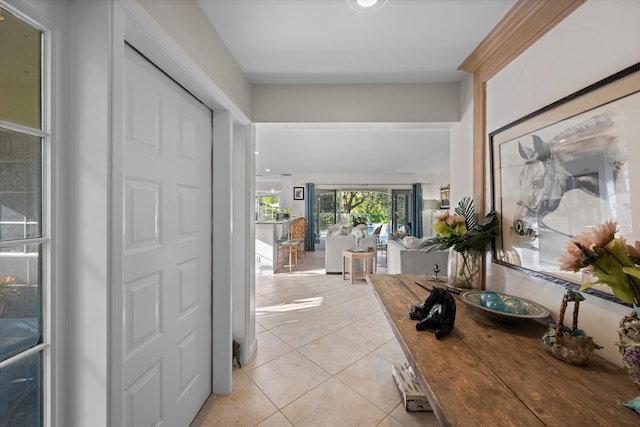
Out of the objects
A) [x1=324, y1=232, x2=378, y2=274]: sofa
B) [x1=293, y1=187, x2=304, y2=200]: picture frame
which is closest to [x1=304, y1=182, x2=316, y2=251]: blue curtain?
[x1=293, y1=187, x2=304, y2=200]: picture frame

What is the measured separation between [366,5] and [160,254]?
157 centimetres

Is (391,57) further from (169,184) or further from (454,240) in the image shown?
(169,184)

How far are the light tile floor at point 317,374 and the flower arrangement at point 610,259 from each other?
1376 mm

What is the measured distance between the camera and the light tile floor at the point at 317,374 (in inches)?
62.4

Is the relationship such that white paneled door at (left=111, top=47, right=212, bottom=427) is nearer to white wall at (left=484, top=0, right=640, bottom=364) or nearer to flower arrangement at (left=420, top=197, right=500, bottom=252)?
flower arrangement at (left=420, top=197, right=500, bottom=252)

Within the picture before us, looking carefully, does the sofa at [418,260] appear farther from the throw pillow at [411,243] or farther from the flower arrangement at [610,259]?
the flower arrangement at [610,259]

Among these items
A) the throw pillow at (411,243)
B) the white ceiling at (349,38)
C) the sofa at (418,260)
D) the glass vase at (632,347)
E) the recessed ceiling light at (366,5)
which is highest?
the white ceiling at (349,38)

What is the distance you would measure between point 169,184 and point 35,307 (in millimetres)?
709

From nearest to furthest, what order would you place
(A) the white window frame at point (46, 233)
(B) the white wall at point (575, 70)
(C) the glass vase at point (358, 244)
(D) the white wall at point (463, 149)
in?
(A) the white window frame at point (46, 233)
(B) the white wall at point (575, 70)
(D) the white wall at point (463, 149)
(C) the glass vase at point (358, 244)

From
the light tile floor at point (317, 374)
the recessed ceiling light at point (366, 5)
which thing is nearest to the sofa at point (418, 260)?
the light tile floor at point (317, 374)

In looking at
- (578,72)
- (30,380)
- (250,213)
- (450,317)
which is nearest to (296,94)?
(250,213)

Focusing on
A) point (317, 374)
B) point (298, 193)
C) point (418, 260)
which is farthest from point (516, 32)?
point (298, 193)

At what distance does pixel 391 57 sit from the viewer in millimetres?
1696

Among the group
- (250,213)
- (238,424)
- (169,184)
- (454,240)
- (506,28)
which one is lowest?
(238,424)
